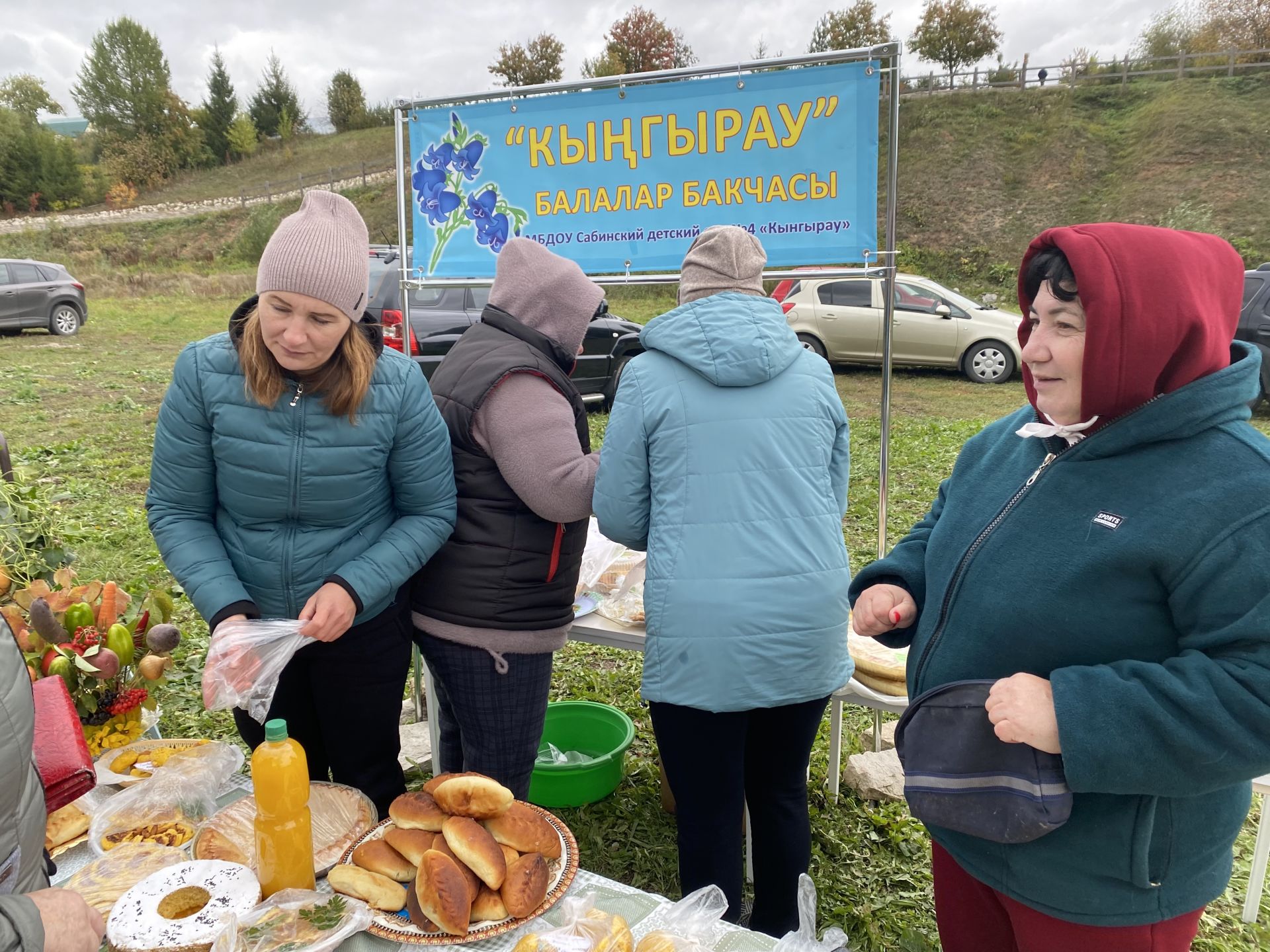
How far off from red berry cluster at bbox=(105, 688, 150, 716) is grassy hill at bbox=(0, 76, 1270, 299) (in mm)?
18961

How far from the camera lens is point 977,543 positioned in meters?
1.30

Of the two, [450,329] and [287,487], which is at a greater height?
[450,329]

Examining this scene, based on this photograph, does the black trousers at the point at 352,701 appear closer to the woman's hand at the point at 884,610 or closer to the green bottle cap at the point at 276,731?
the green bottle cap at the point at 276,731

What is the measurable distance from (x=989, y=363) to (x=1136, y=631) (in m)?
10.8

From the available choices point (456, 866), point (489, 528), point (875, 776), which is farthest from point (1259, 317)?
point (456, 866)

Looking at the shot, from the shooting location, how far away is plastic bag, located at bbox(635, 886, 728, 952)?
1.17m

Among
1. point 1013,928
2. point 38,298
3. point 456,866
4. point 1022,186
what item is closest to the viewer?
point 456,866

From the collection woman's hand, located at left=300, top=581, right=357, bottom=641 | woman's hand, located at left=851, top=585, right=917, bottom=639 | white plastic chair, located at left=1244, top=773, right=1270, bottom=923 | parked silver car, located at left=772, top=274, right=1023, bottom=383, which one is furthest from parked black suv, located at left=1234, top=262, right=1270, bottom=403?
woman's hand, located at left=300, top=581, right=357, bottom=641

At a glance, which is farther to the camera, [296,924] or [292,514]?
[292,514]

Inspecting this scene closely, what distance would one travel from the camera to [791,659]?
1.76m

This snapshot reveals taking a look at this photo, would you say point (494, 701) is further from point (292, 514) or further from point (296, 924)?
point (296, 924)

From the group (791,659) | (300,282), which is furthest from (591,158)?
(791,659)

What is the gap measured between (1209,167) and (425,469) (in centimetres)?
2382

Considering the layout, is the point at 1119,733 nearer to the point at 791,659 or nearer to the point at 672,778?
the point at 791,659
